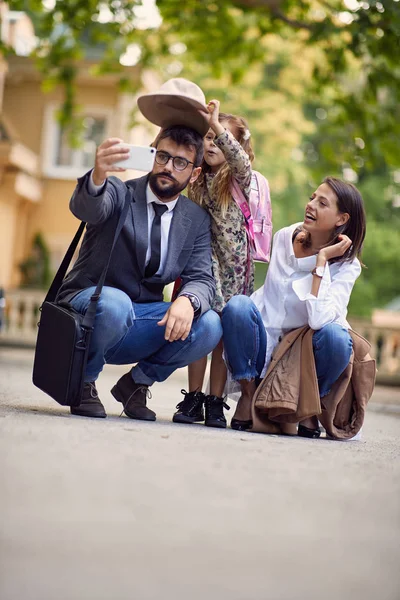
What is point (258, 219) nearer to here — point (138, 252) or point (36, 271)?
point (138, 252)

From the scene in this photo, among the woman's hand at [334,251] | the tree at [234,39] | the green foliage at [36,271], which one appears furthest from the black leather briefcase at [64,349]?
the green foliage at [36,271]

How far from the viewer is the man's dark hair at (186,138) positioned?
243 inches

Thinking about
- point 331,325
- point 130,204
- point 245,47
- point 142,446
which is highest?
point 245,47

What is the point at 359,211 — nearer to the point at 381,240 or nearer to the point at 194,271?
the point at 194,271

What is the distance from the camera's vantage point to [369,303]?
43.2m

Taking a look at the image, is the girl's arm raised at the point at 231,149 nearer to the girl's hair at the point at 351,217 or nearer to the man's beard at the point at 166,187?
the man's beard at the point at 166,187

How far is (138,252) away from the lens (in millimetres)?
Answer: 6156

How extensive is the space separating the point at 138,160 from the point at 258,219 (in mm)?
1274

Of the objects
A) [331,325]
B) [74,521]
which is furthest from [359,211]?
[74,521]

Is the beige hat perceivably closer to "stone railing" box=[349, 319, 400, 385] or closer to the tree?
the tree

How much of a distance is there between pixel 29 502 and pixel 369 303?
4055cm

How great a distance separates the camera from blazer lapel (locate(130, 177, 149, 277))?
6160 mm

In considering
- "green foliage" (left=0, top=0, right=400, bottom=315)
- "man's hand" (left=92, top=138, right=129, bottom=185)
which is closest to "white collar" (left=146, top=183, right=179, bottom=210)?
"man's hand" (left=92, top=138, right=129, bottom=185)

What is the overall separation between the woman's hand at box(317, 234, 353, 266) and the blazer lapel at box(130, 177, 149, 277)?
3.29 feet
